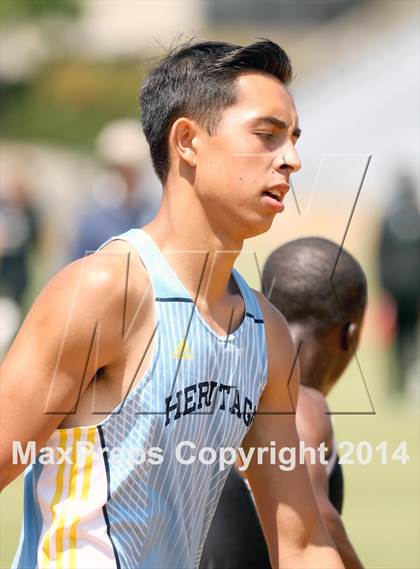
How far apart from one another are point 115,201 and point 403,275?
18.3 feet

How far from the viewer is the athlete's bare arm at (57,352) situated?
3.52 meters

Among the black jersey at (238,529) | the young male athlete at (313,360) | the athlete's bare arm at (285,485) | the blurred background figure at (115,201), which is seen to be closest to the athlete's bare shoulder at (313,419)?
the young male athlete at (313,360)

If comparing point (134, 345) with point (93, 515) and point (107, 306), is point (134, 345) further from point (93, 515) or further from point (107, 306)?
point (93, 515)

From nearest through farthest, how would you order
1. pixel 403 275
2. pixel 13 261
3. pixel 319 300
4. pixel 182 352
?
pixel 182 352
pixel 319 300
pixel 403 275
pixel 13 261

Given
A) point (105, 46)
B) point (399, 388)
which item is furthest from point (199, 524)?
point (105, 46)

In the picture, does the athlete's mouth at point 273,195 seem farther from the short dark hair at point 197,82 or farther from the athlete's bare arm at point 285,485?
the athlete's bare arm at point 285,485

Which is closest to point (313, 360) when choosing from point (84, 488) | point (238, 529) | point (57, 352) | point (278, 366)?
point (238, 529)

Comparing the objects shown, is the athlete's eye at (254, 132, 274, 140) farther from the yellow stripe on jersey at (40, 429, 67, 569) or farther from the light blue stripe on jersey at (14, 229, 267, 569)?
the yellow stripe on jersey at (40, 429, 67, 569)

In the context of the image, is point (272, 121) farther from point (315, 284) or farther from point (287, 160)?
point (315, 284)

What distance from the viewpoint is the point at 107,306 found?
3574mm

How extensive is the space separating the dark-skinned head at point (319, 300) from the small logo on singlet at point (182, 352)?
1245mm

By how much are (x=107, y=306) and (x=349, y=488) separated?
6971 millimetres

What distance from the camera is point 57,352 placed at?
3.52 m

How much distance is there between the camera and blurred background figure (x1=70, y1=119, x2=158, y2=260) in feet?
35.0
